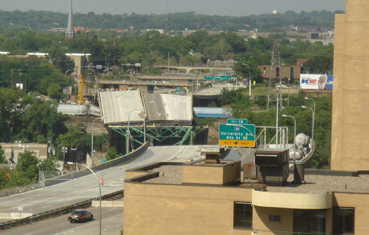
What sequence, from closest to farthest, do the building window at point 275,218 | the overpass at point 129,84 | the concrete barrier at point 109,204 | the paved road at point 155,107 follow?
the building window at point 275,218
the concrete barrier at point 109,204
the paved road at point 155,107
the overpass at point 129,84

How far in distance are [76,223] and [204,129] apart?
6622cm

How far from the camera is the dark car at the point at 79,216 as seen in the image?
47.8 metres

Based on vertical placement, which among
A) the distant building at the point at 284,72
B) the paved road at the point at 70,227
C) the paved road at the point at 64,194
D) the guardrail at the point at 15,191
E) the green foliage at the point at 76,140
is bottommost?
the green foliage at the point at 76,140

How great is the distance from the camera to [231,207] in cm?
2400

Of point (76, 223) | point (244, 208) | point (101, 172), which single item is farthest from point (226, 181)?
point (101, 172)

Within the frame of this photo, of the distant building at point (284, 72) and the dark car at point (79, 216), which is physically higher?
the distant building at point (284, 72)

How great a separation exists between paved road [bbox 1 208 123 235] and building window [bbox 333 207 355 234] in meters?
21.7

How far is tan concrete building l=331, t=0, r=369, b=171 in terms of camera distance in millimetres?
39719

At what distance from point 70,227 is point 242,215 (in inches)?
946

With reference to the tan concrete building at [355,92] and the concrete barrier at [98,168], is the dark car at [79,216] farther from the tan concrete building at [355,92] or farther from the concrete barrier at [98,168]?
the concrete barrier at [98,168]

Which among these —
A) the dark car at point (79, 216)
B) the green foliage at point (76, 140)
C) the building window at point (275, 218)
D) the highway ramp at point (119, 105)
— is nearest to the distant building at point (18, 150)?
the highway ramp at point (119, 105)

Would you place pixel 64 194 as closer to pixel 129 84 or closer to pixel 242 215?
pixel 242 215

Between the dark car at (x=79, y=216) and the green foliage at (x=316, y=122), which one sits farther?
the green foliage at (x=316, y=122)

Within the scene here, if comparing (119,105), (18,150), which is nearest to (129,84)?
(119,105)
